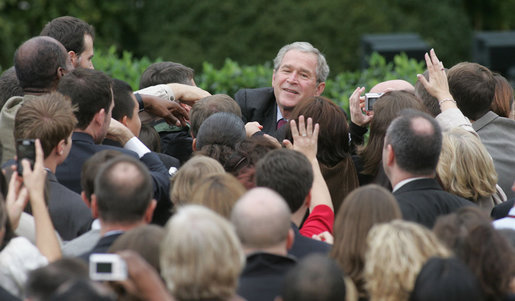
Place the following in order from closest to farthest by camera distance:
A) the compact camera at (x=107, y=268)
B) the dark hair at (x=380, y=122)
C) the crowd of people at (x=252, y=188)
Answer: the compact camera at (x=107, y=268)
the crowd of people at (x=252, y=188)
the dark hair at (x=380, y=122)

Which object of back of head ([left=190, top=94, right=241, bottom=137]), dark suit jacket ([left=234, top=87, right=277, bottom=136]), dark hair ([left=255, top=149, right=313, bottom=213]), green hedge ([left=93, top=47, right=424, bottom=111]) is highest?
dark hair ([left=255, top=149, right=313, bottom=213])

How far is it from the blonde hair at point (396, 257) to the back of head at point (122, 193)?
3.89 ft

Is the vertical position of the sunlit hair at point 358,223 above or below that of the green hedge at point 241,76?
above

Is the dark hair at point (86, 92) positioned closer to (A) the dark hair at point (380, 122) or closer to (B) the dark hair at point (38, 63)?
(B) the dark hair at point (38, 63)

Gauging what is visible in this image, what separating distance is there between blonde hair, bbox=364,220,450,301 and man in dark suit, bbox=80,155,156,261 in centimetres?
119

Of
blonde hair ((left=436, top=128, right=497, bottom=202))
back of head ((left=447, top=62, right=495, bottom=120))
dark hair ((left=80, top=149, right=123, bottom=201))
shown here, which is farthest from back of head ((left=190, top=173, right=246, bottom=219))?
back of head ((left=447, top=62, right=495, bottom=120))

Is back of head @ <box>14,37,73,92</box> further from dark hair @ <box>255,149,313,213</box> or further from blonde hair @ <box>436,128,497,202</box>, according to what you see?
blonde hair @ <box>436,128,497,202</box>

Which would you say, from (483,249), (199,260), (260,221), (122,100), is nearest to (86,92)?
(122,100)

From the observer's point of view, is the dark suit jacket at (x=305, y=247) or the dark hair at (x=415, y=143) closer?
the dark suit jacket at (x=305, y=247)

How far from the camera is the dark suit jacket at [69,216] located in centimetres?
512

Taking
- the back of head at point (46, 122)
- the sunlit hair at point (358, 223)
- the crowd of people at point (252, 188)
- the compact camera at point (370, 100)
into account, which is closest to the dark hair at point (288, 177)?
the crowd of people at point (252, 188)

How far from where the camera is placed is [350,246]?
13.9 ft

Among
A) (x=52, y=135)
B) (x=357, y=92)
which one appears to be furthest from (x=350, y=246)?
(x=357, y=92)

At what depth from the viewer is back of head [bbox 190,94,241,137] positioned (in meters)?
6.38
